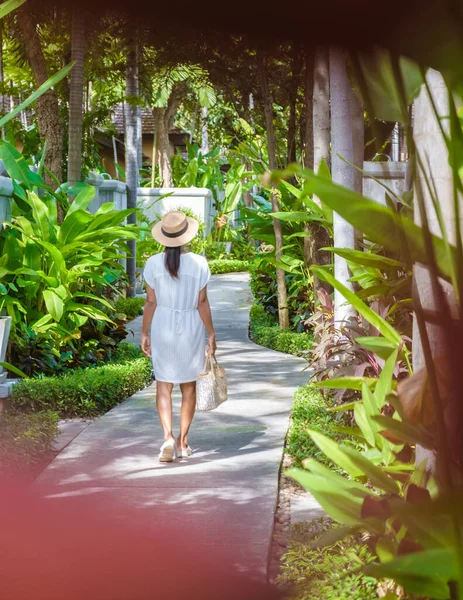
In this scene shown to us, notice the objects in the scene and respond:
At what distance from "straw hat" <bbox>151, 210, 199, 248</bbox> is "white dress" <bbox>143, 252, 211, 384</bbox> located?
0.37 feet

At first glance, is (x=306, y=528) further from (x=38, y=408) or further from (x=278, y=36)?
(x=278, y=36)

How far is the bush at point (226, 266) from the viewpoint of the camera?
20.3 m

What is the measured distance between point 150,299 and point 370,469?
4.74 meters

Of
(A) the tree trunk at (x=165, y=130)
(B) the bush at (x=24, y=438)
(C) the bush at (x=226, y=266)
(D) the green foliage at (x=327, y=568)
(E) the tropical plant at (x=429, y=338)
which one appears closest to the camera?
(E) the tropical plant at (x=429, y=338)

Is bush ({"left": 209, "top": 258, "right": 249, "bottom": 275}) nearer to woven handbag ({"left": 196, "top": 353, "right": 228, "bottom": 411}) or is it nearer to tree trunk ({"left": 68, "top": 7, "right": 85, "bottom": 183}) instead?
tree trunk ({"left": 68, "top": 7, "right": 85, "bottom": 183})

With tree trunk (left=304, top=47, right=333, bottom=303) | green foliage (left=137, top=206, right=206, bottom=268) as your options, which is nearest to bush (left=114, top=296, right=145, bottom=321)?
green foliage (left=137, top=206, right=206, bottom=268)

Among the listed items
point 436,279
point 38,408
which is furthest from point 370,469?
point 38,408

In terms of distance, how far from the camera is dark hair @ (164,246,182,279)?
233 inches

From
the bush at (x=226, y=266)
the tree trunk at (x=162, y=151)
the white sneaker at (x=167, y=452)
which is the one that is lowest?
the white sneaker at (x=167, y=452)

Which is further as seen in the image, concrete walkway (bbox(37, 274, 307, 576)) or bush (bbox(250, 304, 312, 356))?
bush (bbox(250, 304, 312, 356))

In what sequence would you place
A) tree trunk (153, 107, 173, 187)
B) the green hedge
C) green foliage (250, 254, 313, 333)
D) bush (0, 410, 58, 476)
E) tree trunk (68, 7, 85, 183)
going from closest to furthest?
bush (0, 410, 58, 476), the green hedge, tree trunk (68, 7, 85, 183), green foliage (250, 254, 313, 333), tree trunk (153, 107, 173, 187)

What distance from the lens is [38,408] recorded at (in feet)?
22.8

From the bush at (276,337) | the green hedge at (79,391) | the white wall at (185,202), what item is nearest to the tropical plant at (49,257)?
the green hedge at (79,391)

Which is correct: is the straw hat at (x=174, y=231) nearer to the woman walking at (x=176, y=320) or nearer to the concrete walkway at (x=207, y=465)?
the woman walking at (x=176, y=320)
